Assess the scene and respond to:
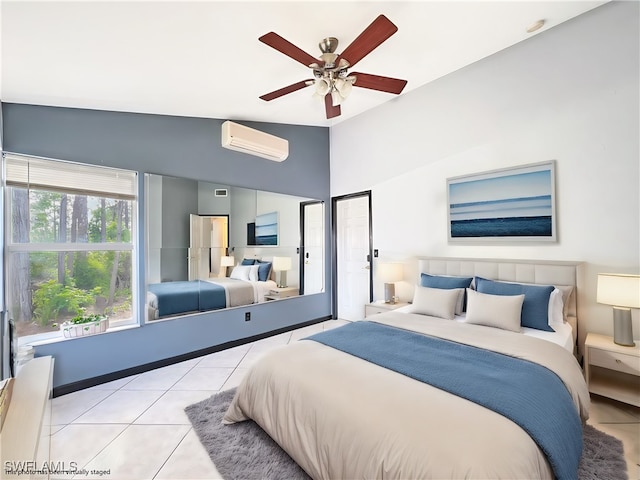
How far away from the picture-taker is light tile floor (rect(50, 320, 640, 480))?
5.77 ft

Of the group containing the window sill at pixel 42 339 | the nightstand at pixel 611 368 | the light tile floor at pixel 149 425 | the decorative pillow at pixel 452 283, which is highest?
the decorative pillow at pixel 452 283

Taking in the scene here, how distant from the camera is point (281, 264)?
429cm

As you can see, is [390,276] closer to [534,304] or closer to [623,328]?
[534,304]

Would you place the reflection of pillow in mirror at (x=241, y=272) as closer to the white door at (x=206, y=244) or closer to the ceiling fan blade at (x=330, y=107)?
the white door at (x=206, y=244)

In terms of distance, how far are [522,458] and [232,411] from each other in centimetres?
174

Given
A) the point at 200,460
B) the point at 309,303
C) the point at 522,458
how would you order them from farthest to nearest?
the point at 309,303
the point at 200,460
the point at 522,458

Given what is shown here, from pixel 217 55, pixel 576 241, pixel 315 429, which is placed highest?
pixel 217 55

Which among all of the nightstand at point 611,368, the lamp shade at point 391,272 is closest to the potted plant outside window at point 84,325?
the lamp shade at point 391,272

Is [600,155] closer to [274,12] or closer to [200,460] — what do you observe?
[274,12]

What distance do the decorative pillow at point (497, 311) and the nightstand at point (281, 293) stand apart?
249cm

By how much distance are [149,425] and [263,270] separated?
2.17m

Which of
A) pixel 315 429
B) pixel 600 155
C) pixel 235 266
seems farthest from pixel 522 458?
pixel 235 266

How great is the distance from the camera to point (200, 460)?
1.81 metres

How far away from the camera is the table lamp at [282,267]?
4.22 m
